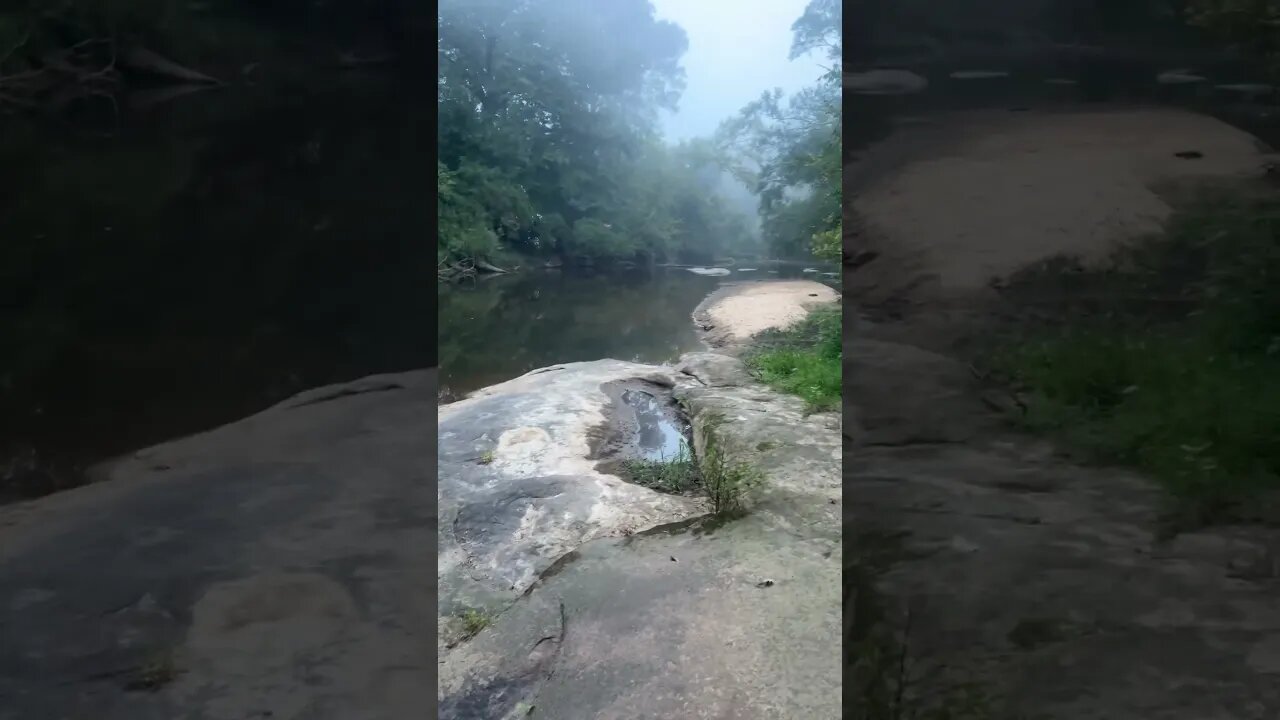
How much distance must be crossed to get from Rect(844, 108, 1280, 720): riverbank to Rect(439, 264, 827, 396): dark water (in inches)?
A: 231

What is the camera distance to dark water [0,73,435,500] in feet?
3.51

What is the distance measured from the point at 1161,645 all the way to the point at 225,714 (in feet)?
4.45

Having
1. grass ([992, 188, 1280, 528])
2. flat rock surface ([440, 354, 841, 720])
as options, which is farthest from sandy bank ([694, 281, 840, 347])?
grass ([992, 188, 1280, 528])

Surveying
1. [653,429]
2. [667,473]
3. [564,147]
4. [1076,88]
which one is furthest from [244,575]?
[564,147]

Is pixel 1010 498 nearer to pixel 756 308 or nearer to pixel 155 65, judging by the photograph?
pixel 155 65

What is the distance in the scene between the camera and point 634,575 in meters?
2.56

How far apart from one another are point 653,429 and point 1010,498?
13.9 feet

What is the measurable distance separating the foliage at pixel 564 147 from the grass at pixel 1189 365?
13.6 metres

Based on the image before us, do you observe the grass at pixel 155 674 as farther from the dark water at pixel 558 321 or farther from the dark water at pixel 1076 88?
the dark water at pixel 558 321

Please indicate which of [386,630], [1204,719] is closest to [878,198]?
[1204,719]

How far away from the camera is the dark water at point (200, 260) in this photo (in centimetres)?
107

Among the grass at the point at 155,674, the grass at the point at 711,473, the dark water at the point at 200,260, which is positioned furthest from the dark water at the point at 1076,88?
the grass at the point at 711,473

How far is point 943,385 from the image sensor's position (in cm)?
109

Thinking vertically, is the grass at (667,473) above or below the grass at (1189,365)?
below
